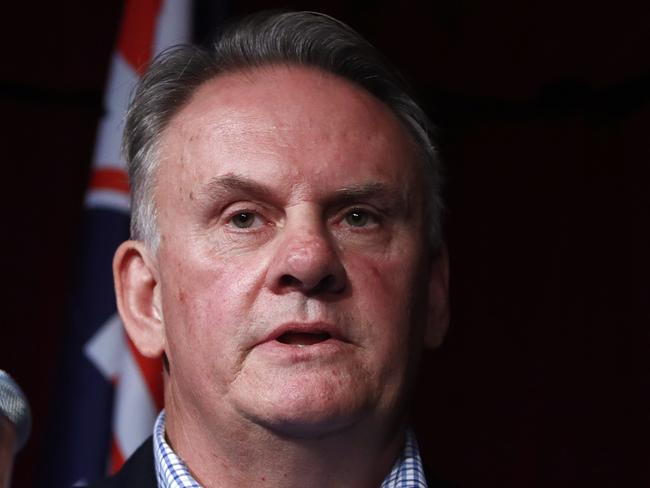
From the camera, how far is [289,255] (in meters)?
1.86

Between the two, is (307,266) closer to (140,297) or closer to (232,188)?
(232,188)

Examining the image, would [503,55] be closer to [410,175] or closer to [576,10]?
[576,10]

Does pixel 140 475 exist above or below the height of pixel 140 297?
below

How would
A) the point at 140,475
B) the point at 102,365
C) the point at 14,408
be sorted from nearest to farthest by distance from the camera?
1. the point at 14,408
2. the point at 140,475
3. the point at 102,365

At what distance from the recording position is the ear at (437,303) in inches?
86.8

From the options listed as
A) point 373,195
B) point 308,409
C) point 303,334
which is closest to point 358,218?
point 373,195

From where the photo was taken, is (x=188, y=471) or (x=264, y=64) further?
(x=264, y=64)

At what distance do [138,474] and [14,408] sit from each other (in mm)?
1016

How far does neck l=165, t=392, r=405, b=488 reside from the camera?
1915 millimetres

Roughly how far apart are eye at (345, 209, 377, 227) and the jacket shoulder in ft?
1.98

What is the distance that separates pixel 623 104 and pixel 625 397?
969 mm

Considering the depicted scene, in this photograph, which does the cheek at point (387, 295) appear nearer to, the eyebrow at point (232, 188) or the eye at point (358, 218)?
the eye at point (358, 218)

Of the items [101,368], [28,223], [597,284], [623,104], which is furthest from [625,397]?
[28,223]

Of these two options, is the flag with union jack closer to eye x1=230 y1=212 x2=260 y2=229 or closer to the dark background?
the dark background
